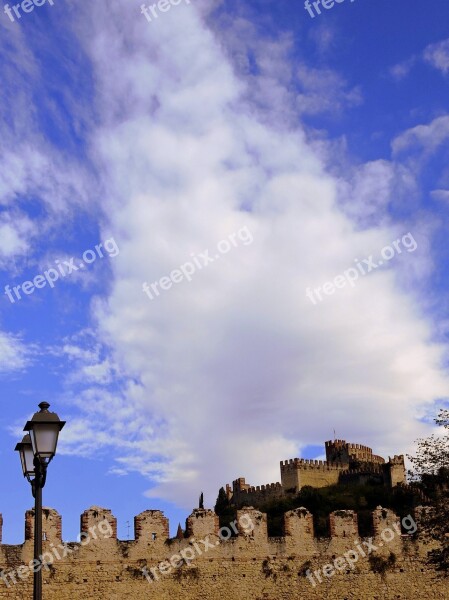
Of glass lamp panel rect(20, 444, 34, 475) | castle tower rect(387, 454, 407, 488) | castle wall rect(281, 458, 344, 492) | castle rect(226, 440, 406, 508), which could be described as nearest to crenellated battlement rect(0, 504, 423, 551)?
glass lamp panel rect(20, 444, 34, 475)

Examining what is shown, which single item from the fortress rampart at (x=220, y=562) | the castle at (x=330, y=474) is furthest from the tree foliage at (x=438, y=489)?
the castle at (x=330, y=474)

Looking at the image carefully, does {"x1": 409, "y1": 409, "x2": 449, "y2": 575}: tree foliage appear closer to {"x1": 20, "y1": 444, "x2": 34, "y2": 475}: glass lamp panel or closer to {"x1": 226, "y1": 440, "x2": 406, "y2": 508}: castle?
{"x1": 20, "y1": 444, "x2": 34, "y2": 475}: glass lamp panel

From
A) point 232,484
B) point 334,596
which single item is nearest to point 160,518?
point 334,596

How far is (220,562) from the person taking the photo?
2541 cm

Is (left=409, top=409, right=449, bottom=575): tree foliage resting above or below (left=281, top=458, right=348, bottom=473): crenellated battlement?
below

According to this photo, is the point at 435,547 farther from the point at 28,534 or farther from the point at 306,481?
the point at 306,481

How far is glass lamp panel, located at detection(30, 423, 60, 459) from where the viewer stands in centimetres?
1228

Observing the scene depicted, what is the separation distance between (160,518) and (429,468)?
8510mm

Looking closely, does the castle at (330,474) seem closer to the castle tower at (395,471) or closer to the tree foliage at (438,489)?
the castle tower at (395,471)

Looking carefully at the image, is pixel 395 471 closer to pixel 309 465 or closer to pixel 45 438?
pixel 309 465

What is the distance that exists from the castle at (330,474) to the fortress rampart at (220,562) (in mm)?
50047

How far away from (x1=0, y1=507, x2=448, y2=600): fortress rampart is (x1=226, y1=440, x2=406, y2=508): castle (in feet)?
164

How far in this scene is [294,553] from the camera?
26.3m

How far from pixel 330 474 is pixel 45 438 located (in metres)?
78.5
